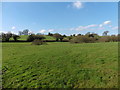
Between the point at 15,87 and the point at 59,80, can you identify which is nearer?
the point at 15,87

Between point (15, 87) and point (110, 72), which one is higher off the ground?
point (110, 72)

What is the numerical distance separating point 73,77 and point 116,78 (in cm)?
210

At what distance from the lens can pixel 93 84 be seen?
12.1 ft

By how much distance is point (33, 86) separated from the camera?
3.71 metres

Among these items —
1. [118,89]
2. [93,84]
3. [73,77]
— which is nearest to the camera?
[118,89]

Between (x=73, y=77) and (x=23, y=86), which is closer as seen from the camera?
(x=23, y=86)

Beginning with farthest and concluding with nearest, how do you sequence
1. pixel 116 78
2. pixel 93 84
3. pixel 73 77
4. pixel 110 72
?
pixel 110 72 < pixel 73 77 < pixel 116 78 < pixel 93 84

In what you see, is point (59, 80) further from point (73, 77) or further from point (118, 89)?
point (118, 89)

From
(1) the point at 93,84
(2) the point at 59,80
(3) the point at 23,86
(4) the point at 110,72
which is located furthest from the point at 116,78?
(3) the point at 23,86

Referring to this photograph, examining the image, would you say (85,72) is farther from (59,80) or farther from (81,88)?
(59,80)

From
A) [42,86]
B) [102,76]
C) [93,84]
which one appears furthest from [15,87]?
[102,76]

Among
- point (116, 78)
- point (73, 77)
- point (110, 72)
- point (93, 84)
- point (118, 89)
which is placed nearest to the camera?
point (118, 89)

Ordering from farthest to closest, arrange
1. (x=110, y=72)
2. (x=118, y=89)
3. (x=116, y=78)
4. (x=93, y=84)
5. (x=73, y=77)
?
Answer: 1. (x=110, y=72)
2. (x=73, y=77)
3. (x=116, y=78)
4. (x=93, y=84)
5. (x=118, y=89)

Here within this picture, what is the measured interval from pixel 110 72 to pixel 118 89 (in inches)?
48.8
